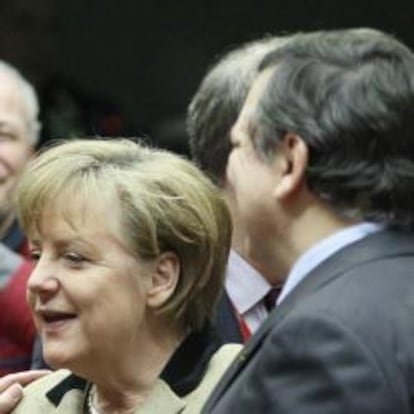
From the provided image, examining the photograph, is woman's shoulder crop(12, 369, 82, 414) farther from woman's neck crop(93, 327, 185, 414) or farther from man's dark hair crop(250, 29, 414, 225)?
man's dark hair crop(250, 29, 414, 225)

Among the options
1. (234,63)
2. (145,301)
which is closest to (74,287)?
(145,301)

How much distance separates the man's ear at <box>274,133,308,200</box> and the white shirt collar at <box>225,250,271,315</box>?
1024 millimetres

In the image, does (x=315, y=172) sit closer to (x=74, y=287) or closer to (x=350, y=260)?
(x=350, y=260)

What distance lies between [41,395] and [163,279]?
0.34 metres

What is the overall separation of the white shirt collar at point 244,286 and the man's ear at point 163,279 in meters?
0.54

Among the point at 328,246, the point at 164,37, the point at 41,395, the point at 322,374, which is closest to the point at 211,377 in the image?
the point at 41,395

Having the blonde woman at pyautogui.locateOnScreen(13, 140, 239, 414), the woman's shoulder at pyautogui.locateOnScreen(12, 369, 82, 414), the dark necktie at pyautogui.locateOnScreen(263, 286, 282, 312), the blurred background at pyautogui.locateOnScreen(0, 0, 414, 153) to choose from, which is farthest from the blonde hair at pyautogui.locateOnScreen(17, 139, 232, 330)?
the blurred background at pyautogui.locateOnScreen(0, 0, 414, 153)

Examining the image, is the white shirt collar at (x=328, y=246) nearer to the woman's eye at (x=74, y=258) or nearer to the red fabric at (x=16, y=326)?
the woman's eye at (x=74, y=258)

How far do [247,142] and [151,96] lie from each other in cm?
427

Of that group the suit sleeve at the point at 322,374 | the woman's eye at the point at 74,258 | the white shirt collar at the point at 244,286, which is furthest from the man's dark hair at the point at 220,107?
the suit sleeve at the point at 322,374

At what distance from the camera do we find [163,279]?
319 cm

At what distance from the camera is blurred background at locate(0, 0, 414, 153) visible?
269 inches

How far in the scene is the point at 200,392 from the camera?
124 inches

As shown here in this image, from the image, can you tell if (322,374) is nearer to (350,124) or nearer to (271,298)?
(350,124)
